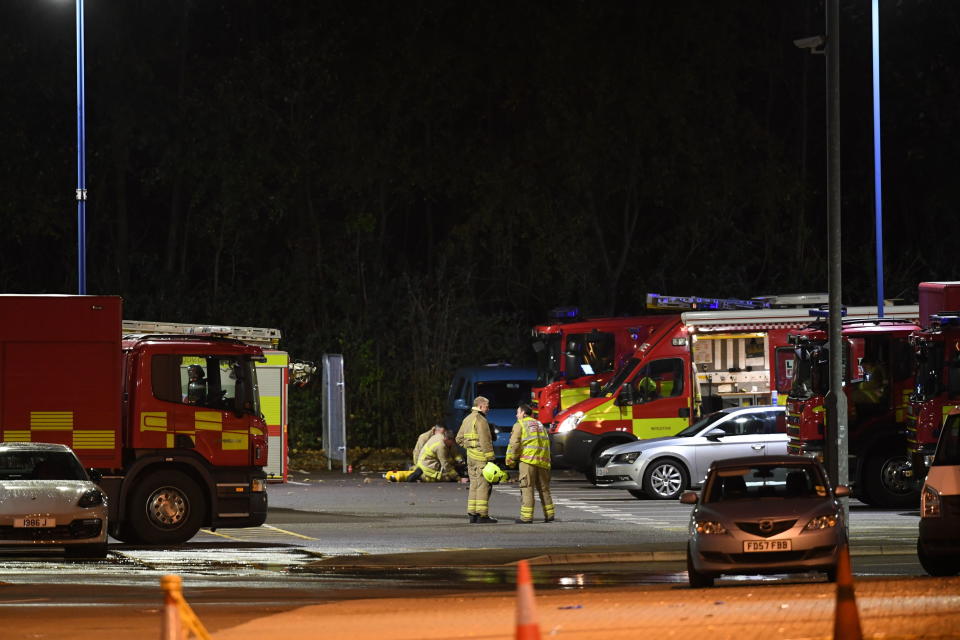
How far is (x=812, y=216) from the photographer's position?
157 ft

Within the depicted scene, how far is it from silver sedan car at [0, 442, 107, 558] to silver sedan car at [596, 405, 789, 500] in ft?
34.1

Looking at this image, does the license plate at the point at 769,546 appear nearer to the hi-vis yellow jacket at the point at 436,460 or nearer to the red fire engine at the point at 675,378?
the red fire engine at the point at 675,378

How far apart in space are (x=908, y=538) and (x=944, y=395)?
3.34 meters

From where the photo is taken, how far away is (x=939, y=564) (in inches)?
595

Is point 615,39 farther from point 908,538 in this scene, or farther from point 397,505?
point 908,538

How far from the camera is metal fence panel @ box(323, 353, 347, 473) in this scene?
33.6 metres

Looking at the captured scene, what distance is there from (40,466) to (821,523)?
28.8 ft

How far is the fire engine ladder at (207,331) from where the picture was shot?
2358 centimetres

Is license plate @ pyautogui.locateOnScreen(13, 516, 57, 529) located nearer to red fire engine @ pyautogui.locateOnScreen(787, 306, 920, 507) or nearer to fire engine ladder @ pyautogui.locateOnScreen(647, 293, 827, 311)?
red fire engine @ pyautogui.locateOnScreen(787, 306, 920, 507)

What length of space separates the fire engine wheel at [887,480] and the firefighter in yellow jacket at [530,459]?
510cm

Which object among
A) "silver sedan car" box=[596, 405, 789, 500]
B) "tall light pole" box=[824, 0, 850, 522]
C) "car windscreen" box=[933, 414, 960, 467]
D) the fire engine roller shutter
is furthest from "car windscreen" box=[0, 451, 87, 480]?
"silver sedan car" box=[596, 405, 789, 500]

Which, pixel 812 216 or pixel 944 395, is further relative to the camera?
pixel 812 216

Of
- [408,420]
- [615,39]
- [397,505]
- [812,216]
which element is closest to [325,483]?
[397,505]

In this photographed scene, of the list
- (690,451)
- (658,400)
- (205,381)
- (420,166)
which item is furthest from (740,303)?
(420,166)
